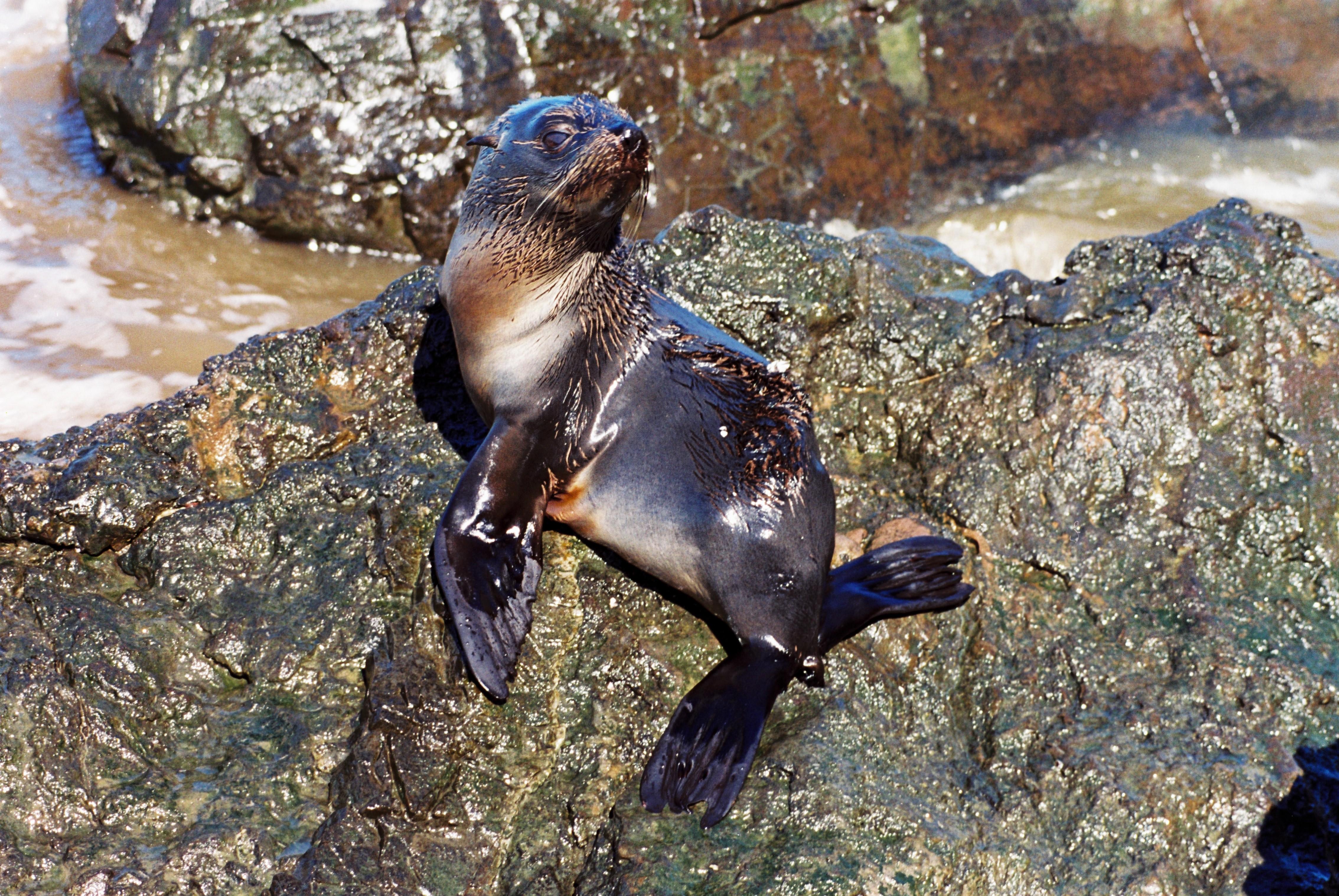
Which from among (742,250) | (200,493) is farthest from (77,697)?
(742,250)

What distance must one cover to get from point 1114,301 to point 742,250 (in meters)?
1.50

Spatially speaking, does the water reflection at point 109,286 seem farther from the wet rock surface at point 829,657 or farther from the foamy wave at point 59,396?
the wet rock surface at point 829,657

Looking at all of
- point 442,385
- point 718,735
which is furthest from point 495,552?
point 442,385

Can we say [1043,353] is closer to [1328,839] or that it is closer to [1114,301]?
[1114,301]

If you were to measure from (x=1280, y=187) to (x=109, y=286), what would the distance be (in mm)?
9197

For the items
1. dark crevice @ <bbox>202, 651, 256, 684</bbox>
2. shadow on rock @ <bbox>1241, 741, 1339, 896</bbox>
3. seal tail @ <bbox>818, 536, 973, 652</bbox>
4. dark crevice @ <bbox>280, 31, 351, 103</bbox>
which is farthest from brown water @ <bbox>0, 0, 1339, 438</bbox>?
shadow on rock @ <bbox>1241, 741, 1339, 896</bbox>

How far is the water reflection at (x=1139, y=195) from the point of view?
29.5 ft

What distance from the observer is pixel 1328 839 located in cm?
356

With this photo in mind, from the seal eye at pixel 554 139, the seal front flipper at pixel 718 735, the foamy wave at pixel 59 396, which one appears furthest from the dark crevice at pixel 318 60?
the seal front flipper at pixel 718 735

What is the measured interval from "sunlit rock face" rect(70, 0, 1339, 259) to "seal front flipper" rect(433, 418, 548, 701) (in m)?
5.43

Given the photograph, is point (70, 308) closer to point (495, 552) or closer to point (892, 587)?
point (495, 552)

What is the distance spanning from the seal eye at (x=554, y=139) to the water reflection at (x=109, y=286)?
423cm

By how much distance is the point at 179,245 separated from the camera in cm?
862

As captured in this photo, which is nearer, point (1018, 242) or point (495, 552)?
point (495, 552)
